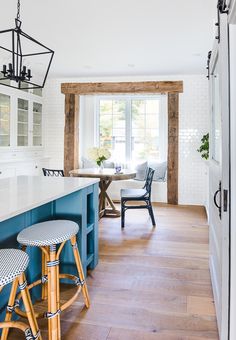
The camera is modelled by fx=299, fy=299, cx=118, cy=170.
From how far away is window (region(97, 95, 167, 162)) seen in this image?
688cm

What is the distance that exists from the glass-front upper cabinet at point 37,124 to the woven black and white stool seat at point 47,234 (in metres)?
4.55

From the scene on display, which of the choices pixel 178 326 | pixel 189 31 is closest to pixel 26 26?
pixel 189 31

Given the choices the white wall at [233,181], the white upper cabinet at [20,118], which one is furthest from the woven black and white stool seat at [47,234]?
the white upper cabinet at [20,118]

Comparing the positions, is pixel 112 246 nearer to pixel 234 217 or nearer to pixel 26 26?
pixel 234 217

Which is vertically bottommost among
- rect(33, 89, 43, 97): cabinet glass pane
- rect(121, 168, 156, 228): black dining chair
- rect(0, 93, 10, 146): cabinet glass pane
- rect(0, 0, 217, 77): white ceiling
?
rect(121, 168, 156, 228): black dining chair

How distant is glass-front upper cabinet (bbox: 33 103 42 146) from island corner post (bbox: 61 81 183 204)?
21.9 inches

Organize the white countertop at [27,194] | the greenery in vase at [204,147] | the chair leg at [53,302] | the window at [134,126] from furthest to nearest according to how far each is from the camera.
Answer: the window at [134,126]
the greenery in vase at [204,147]
the chair leg at [53,302]
the white countertop at [27,194]

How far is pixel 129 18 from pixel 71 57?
1.81 metres

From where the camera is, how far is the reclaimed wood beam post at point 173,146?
612 centimetres

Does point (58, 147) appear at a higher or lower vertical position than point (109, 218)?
higher

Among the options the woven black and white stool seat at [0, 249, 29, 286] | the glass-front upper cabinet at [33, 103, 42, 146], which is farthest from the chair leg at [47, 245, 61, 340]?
the glass-front upper cabinet at [33, 103, 42, 146]

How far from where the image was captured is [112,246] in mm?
3584

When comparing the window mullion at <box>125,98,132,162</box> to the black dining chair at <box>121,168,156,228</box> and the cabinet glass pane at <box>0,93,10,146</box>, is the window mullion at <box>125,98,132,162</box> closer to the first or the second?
the black dining chair at <box>121,168,156,228</box>

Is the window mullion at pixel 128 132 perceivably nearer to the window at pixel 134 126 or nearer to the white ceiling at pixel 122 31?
the window at pixel 134 126
